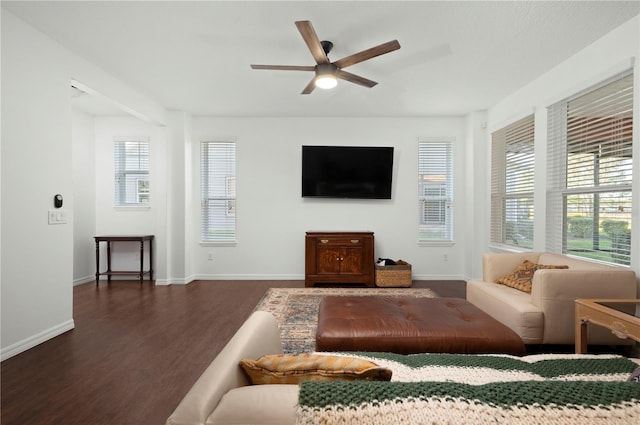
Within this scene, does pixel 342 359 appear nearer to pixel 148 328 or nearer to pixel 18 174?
pixel 148 328

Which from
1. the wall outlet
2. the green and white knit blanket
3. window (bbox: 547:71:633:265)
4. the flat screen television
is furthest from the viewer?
the flat screen television

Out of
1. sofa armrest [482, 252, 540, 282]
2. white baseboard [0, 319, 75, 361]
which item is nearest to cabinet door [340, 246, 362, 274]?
Result: sofa armrest [482, 252, 540, 282]

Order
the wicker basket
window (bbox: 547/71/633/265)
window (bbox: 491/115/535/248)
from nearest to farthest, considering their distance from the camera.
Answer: window (bbox: 547/71/633/265), window (bbox: 491/115/535/248), the wicker basket

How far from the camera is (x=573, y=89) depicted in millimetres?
2926

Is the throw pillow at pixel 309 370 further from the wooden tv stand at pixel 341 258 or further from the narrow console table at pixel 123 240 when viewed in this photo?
the narrow console table at pixel 123 240

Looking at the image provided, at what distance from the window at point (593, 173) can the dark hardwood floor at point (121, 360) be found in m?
1.50

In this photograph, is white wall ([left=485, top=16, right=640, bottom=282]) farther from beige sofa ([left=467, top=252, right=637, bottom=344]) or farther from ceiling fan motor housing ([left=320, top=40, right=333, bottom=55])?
ceiling fan motor housing ([left=320, top=40, right=333, bottom=55])

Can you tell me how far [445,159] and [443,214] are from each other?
35.1 inches

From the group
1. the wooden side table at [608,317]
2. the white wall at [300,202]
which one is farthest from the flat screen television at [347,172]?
the wooden side table at [608,317]

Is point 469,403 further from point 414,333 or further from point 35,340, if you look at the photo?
point 35,340

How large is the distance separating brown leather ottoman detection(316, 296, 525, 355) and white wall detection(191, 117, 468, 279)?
109 inches

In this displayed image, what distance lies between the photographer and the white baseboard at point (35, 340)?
226 centimetres

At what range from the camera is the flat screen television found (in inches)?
188

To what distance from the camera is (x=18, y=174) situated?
238cm
